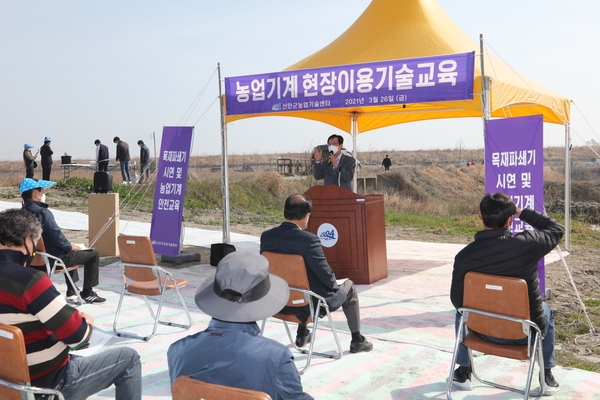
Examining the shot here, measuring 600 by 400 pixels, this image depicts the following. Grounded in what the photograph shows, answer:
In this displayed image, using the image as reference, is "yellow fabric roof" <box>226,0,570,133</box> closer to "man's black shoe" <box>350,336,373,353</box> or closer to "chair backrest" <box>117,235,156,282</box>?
"chair backrest" <box>117,235,156,282</box>

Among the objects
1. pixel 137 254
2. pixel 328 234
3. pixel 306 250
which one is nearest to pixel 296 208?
pixel 306 250

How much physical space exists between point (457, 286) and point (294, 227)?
1.24 m

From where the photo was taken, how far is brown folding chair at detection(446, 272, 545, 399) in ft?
10.9

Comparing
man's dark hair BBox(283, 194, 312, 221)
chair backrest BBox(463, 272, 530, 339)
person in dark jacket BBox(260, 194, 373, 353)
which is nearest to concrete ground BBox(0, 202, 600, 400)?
Answer: person in dark jacket BBox(260, 194, 373, 353)

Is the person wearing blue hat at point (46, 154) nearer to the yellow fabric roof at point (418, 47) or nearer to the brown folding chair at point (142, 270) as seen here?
the yellow fabric roof at point (418, 47)

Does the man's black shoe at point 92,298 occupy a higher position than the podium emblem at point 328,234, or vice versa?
the podium emblem at point 328,234

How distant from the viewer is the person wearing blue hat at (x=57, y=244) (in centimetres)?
593

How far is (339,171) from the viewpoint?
7895 mm

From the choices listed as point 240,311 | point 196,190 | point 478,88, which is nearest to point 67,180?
point 196,190

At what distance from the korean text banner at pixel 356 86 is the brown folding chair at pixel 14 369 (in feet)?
16.6

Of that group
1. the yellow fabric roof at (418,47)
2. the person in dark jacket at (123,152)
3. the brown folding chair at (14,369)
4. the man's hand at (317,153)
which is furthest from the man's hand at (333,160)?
the person in dark jacket at (123,152)

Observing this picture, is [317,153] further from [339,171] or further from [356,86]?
[356,86]

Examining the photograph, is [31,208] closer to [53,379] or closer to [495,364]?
[53,379]

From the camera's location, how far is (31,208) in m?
5.86
